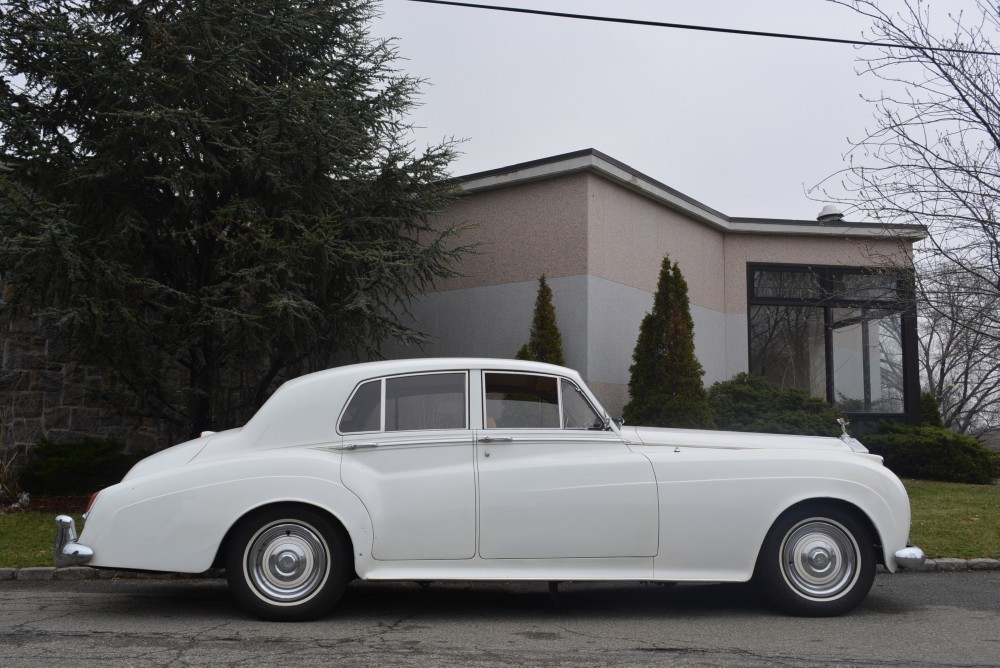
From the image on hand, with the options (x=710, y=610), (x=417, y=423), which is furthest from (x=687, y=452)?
(x=417, y=423)

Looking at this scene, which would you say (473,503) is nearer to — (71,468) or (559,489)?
(559,489)

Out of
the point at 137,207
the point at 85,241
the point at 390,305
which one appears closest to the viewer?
the point at 85,241

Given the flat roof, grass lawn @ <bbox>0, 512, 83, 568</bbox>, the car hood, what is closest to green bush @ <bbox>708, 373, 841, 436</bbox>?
the flat roof

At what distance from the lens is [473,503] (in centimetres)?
588

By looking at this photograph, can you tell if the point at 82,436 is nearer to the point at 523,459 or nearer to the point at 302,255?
the point at 302,255

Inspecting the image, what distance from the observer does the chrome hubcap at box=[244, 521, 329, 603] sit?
19.1 ft

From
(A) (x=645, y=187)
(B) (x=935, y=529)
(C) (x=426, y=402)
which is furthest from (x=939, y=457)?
(C) (x=426, y=402)

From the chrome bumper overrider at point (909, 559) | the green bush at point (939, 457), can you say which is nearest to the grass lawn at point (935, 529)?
the green bush at point (939, 457)

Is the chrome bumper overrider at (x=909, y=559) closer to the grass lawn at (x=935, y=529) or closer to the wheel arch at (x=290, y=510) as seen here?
the grass lawn at (x=935, y=529)

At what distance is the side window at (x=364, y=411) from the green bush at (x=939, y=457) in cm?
1202

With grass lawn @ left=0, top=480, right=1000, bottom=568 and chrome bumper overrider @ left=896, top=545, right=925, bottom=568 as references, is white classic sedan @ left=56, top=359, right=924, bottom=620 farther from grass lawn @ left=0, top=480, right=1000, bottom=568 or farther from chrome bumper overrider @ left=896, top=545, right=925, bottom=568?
grass lawn @ left=0, top=480, right=1000, bottom=568

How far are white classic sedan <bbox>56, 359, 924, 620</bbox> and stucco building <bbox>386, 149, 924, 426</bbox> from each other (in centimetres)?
533

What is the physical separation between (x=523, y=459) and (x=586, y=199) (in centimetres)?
765

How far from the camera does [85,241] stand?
35.7ft
